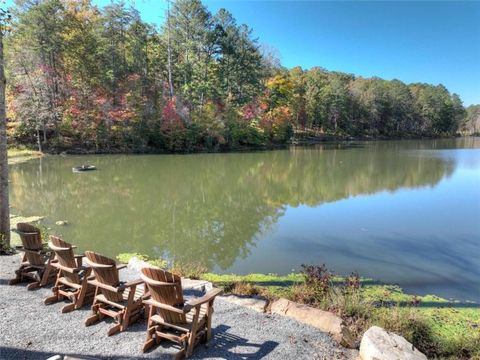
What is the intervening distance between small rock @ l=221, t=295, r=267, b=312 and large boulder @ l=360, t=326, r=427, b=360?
1.39 meters

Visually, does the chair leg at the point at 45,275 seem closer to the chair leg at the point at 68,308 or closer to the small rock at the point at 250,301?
the chair leg at the point at 68,308

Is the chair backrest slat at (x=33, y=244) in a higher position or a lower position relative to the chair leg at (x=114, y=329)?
higher

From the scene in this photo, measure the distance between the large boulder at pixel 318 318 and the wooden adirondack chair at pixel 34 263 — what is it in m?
3.26

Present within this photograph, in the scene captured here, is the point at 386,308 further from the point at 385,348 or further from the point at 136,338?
the point at 136,338

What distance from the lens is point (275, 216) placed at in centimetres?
1240

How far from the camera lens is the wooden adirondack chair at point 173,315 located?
3453mm

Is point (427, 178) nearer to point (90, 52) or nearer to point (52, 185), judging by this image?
point (52, 185)

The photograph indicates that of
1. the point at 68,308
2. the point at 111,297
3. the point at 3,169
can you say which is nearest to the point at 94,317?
the point at 111,297

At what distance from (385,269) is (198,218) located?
6.40 meters

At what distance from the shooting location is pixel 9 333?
388 centimetres

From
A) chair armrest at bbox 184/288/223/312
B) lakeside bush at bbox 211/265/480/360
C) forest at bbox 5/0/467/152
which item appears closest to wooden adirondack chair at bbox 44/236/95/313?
chair armrest at bbox 184/288/223/312

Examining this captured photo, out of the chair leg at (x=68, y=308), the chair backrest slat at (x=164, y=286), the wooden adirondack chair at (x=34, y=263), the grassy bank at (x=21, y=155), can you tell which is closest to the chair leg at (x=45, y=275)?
the wooden adirondack chair at (x=34, y=263)

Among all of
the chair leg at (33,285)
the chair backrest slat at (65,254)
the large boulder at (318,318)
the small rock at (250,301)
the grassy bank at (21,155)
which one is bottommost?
the small rock at (250,301)

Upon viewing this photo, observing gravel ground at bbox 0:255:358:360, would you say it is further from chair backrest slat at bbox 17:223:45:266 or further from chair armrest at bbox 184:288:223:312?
chair backrest slat at bbox 17:223:45:266
